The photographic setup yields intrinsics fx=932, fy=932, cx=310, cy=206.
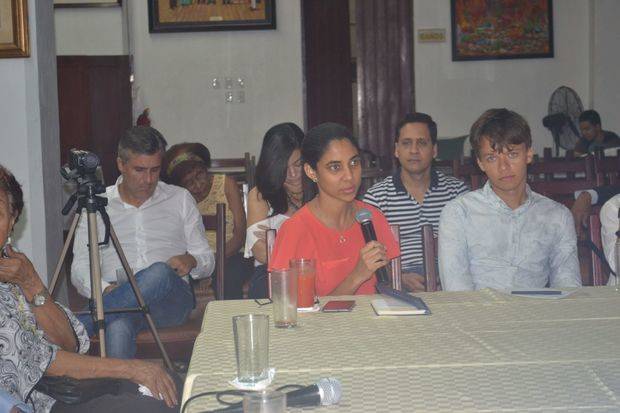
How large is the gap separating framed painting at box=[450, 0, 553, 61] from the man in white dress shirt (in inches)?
A: 206

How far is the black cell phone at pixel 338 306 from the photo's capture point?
2.27 meters

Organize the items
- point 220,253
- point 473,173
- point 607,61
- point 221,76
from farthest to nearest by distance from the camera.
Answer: point 607,61 → point 221,76 → point 473,173 → point 220,253

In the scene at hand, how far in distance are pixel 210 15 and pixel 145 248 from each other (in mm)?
4513

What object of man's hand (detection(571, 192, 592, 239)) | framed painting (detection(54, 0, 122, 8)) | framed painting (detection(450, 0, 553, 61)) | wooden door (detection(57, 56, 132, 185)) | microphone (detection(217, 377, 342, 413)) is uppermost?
framed painting (detection(54, 0, 122, 8))

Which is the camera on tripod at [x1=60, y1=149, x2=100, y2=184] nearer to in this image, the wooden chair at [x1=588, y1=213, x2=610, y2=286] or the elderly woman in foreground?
the elderly woman in foreground

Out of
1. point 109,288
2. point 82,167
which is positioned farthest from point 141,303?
point 82,167

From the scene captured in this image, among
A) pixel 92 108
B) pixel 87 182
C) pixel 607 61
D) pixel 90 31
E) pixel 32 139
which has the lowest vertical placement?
pixel 87 182

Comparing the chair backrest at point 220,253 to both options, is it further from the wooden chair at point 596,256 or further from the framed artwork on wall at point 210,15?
the framed artwork on wall at point 210,15

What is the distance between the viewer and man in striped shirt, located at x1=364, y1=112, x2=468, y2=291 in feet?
12.7

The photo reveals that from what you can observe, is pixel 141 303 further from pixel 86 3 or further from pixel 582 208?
pixel 86 3

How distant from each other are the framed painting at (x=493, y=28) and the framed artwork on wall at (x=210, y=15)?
1.80 metres

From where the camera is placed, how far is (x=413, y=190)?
3.92 meters

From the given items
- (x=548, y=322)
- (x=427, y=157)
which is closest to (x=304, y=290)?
(x=548, y=322)

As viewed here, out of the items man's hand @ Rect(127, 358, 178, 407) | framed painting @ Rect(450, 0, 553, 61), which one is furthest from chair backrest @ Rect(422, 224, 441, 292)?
framed painting @ Rect(450, 0, 553, 61)
